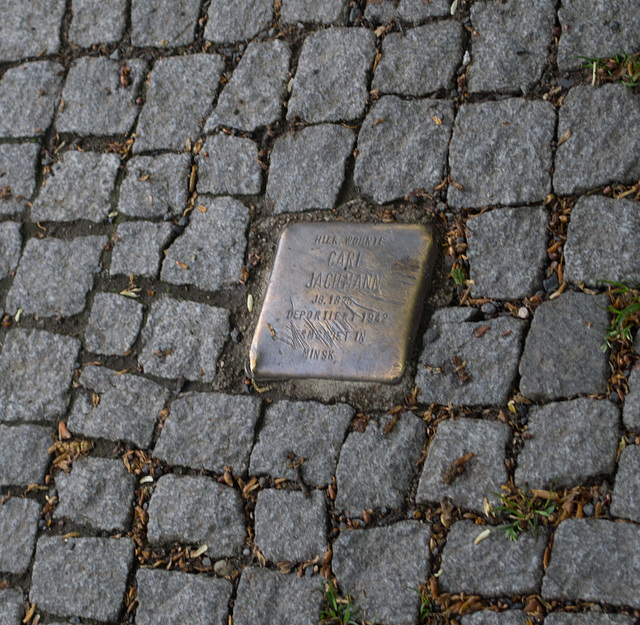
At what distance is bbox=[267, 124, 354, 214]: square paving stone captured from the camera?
2.64 m

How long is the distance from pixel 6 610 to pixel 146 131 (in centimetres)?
198

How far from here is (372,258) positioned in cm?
244

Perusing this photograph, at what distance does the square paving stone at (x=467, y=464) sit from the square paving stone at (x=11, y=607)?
1507mm

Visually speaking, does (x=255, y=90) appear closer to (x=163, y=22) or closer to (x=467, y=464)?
(x=163, y=22)

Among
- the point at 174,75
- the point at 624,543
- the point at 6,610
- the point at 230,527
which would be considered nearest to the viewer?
the point at 624,543

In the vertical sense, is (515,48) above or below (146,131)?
above

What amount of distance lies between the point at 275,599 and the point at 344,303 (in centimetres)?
99

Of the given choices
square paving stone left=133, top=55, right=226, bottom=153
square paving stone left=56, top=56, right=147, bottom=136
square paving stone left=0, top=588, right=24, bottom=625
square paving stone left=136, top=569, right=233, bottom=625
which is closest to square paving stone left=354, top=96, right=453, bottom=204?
square paving stone left=133, top=55, right=226, bottom=153

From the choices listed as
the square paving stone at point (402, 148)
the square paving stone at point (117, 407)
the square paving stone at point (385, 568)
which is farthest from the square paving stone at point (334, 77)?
the square paving stone at point (385, 568)

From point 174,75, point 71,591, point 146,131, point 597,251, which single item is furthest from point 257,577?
point 174,75

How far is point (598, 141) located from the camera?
90.6 inches

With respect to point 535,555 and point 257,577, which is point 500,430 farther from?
point 257,577

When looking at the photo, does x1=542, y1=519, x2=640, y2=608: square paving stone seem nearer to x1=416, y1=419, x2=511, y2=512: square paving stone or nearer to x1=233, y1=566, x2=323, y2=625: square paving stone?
x1=416, y1=419, x2=511, y2=512: square paving stone

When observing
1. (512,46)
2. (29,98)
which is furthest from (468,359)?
(29,98)
